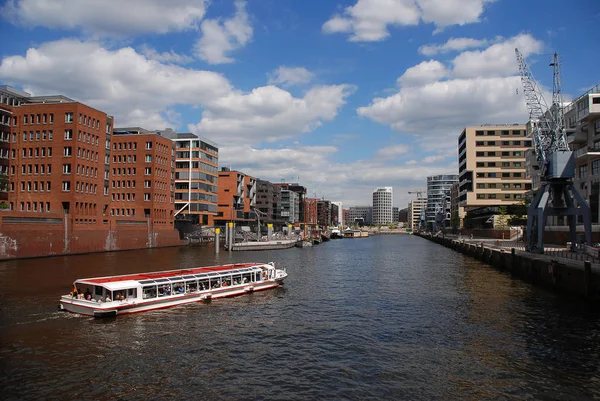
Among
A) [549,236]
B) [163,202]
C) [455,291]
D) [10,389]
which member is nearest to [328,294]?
[455,291]

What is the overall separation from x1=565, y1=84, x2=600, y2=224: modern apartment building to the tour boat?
63.7m

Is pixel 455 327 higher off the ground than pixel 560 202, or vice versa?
pixel 560 202

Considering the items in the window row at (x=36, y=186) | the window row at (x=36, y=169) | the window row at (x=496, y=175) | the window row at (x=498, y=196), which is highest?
the window row at (x=496, y=175)

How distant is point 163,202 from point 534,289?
9433 centimetres

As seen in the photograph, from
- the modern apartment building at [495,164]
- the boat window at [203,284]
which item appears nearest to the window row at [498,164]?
the modern apartment building at [495,164]

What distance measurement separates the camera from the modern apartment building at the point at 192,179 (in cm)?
13788

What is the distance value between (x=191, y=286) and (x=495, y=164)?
445ft

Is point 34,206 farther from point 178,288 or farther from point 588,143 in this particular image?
point 588,143

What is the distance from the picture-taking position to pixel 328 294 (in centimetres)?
4397

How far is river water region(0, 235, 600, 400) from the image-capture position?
783 inches

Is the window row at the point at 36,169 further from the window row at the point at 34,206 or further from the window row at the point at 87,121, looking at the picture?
the window row at the point at 87,121

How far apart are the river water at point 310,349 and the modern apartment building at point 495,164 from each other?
11514 cm

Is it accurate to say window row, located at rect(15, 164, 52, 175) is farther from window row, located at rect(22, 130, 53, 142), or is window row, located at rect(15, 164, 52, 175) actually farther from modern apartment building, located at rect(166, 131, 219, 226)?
modern apartment building, located at rect(166, 131, 219, 226)

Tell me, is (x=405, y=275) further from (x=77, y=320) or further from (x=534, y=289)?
(x=77, y=320)
